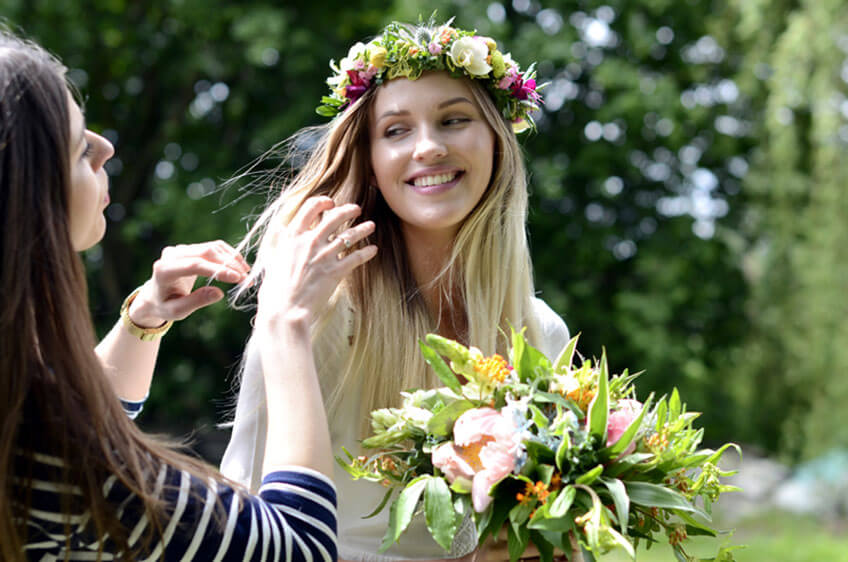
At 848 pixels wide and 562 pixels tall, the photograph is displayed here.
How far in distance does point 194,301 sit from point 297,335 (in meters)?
0.55

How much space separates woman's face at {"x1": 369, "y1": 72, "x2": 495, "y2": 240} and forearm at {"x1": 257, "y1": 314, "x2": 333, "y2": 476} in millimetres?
1014

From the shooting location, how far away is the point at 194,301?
227 cm

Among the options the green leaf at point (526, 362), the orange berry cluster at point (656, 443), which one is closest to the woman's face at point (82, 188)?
the green leaf at point (526, 362)

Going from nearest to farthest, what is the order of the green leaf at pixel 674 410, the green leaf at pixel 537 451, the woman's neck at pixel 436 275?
1. the green leaf at pixel 537 451
2. the green leaf at pixel 674 410
3. the woman's neck at pixel 436 275

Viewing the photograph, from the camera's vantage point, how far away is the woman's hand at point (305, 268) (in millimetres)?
1870

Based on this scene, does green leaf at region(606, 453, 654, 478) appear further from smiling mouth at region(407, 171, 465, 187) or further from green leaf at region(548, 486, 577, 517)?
smiling mouth at region(407, 171, 465, 187)

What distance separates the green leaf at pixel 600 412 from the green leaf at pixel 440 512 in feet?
1.17

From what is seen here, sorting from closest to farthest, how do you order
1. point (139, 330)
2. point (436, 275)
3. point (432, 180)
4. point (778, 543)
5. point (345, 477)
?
1. point (139, 330)
2. point (345, 477)
3. point (432, 180)
4. point (436, 275)
5. point (778, 543)

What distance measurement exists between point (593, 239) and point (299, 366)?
32.9 ft

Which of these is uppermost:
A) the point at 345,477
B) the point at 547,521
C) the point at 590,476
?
the point at 590,476

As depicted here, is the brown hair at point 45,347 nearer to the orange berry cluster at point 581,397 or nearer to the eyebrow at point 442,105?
the orange berry cluster at point 581,397

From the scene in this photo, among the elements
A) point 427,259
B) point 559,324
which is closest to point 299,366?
point 427,259

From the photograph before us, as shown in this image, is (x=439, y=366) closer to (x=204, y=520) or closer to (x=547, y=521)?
(x=547, y=521)

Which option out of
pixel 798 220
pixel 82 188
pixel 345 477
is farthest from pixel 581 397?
pixel 798 220
